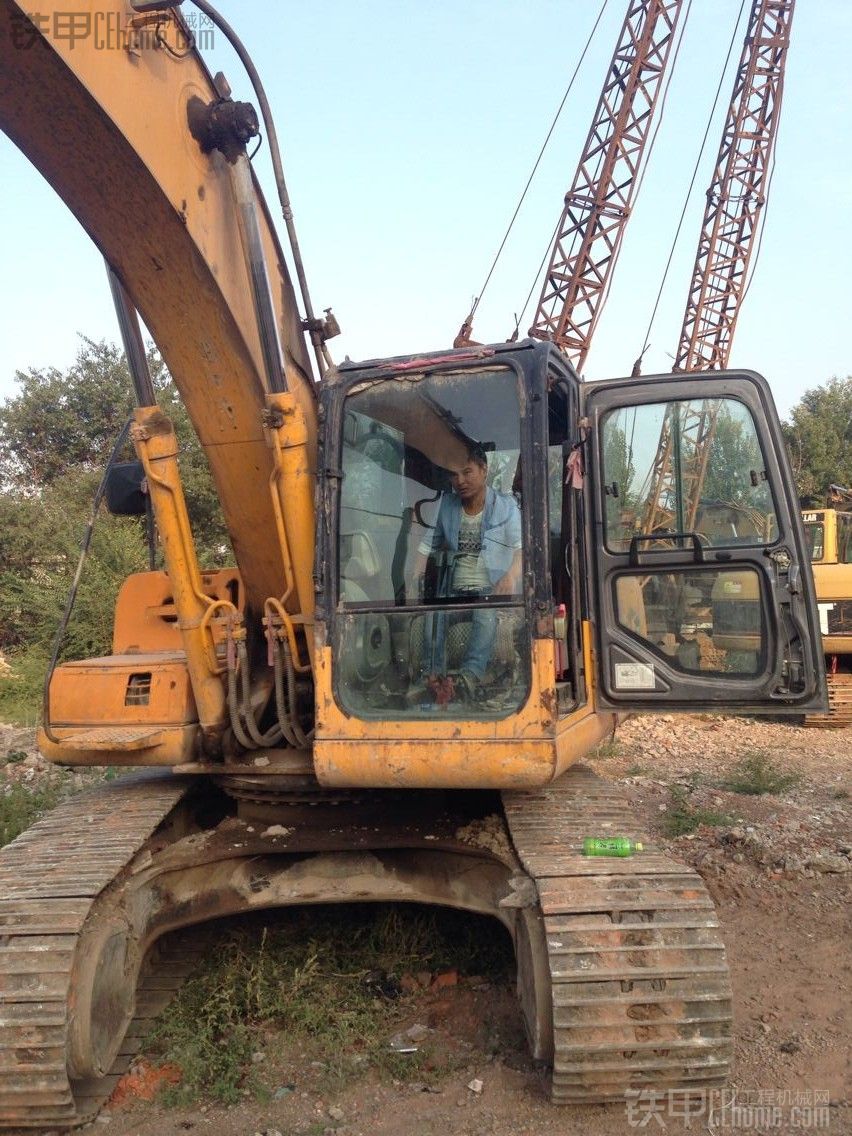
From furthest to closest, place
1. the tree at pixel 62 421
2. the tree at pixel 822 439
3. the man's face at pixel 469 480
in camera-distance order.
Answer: the tree at pixel 822 439, the tree at pixel 62 421, the man's face at pixel 469 480

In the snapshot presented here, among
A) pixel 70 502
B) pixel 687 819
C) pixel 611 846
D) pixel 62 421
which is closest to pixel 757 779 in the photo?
pixel 687 819

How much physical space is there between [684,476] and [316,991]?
2.59 m

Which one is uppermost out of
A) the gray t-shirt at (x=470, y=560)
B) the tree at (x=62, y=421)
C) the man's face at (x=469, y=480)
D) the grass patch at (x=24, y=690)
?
the tree at (x=62, y=421)

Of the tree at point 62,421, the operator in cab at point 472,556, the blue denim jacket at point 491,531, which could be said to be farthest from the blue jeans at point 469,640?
the tree at point 62,421

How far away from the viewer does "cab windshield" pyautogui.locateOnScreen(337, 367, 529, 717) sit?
3361 millimetres

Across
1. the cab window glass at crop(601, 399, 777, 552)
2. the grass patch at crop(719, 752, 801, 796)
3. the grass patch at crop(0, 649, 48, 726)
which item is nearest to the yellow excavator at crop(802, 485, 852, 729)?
the grass patch at crop(719, 752, 801, 796)

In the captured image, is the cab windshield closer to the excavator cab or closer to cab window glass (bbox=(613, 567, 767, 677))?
the excavator cab

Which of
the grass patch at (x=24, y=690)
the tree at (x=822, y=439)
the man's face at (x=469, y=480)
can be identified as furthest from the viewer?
the tree at (x=822, y=439)

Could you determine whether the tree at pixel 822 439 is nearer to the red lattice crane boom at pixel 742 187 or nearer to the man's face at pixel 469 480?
the red lattice crane boom at pixel 742 187

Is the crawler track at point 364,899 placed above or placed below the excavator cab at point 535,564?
below

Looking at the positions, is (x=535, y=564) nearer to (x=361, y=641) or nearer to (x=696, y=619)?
(x=361, y=641)

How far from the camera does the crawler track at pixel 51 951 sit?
111 inches

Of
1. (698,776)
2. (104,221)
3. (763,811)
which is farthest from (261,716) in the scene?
(698,776)

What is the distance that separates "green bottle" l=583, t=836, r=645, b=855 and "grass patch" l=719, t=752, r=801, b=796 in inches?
152
